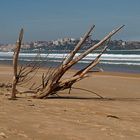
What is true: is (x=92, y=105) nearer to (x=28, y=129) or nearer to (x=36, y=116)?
(x=36, y=116)

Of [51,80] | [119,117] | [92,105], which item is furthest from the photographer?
[51,80]

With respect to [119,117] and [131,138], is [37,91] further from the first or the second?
[131,138]

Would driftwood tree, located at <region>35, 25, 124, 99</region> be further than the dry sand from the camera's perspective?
Yes

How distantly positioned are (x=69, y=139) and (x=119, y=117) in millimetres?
2234

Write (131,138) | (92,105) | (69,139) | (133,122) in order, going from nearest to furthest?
(69,139), (131,138), (133,122), (92,105)

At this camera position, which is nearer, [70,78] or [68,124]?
[68,124]

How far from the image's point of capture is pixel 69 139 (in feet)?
14.1

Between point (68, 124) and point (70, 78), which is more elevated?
point (70, 78)

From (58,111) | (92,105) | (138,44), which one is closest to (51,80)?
(92,105)

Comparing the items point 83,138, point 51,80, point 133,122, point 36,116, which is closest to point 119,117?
point 133,122

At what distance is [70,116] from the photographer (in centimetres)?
596

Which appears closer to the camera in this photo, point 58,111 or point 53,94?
point 58,111

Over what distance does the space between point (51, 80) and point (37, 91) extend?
401 millimetres

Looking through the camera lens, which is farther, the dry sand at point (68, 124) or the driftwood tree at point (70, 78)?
the driftwood tree at point (70, 78)
